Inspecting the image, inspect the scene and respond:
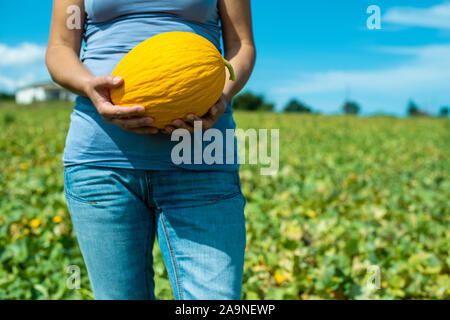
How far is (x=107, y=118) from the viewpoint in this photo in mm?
1235

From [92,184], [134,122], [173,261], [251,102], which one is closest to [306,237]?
[173,261]

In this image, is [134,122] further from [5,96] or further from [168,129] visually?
[5,96]

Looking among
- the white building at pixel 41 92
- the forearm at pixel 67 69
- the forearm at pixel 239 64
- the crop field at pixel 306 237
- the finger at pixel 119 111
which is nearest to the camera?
the finger at pixel 119 111

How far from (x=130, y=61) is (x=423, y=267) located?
268 centimetres

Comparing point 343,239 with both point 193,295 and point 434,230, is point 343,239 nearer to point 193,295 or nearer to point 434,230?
point 434,230

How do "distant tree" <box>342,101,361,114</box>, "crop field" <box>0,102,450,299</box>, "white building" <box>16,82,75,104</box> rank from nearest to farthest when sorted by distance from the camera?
"crop field" <box>0,102,450,299</box>, "distant tree" <box>342,101,361,114</box>, "white building" <box>16,82,75,104</box>

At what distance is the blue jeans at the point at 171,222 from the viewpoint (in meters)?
1.34

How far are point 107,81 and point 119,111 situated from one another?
0.10 meters

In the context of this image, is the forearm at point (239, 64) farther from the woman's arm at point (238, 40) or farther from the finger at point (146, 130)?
the finger at point (146, 130)

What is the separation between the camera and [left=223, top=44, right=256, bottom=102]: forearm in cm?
139

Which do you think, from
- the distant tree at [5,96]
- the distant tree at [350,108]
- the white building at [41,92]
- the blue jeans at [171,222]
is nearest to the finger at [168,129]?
the blue jeans at [171,222]

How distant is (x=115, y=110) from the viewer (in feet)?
3.86

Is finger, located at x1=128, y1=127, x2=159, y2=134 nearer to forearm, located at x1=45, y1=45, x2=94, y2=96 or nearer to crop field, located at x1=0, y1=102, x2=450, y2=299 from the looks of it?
forearm, located at x1=45, y1=45, x2=94, y2=96

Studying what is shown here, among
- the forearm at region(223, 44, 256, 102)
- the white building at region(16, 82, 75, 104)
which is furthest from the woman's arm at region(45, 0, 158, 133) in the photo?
the white building at region(16, 82, 75, 104)
